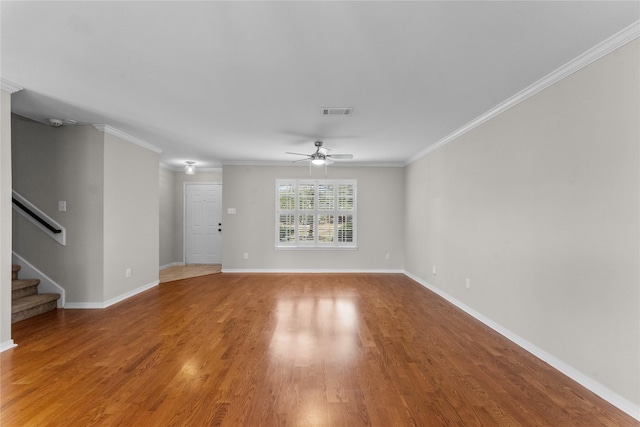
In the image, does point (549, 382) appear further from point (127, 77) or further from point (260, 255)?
point (260, 255)

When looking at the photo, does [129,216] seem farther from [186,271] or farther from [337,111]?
[337,111]

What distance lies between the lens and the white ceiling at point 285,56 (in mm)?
1823

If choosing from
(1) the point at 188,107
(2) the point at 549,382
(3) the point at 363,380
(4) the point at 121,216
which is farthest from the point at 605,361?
(4) the point at 121,216

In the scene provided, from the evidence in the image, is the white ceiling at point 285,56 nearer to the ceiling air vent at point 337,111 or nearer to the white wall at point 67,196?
the ceiling air vent at point 337,111

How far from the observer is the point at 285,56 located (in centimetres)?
230

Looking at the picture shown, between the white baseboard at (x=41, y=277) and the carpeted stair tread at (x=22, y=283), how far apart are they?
0.23 ft

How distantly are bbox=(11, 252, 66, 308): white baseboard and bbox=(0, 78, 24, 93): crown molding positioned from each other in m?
2.38

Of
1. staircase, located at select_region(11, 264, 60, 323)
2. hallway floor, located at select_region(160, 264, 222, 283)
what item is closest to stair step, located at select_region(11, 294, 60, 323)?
staircase, located at select_region(11, 264, 60, 323)

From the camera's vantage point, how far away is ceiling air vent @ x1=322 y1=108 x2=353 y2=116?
11.1ft

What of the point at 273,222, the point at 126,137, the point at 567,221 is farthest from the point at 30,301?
the point at 567,221

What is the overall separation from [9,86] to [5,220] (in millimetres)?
1243

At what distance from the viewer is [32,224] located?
4.09 metres

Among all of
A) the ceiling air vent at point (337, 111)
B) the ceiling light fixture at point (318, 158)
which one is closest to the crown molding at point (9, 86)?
the ceiling air vent at point (337, 111)

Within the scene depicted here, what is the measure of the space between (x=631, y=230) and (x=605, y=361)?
3.06ft
